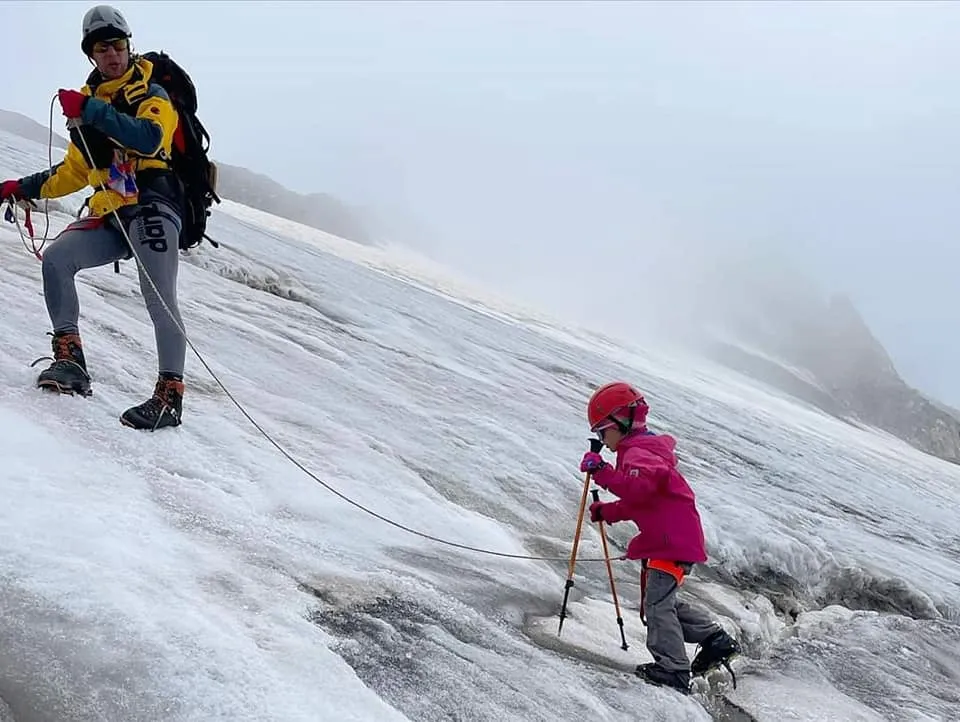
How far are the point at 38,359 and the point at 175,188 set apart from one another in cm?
132

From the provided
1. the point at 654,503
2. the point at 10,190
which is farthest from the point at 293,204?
the point at 654,503

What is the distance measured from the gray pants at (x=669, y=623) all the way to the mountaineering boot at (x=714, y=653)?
0.04m

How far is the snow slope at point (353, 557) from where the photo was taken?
9.18ft

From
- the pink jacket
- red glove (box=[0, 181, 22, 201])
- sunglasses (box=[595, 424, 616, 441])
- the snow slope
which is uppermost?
red glove (box=[0, 181, 22, 201])

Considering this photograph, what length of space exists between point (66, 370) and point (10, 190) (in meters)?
1.19

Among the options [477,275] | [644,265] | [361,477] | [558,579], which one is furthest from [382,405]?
[644,265]

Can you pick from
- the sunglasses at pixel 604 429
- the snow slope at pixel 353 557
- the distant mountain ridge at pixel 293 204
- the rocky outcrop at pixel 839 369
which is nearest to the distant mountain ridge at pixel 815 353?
the rocky outcrop at pixel 839 369

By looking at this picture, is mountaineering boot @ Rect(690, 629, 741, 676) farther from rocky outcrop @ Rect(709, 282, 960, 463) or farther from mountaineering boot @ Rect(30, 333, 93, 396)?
rocky outcrop @ Rect(709, 282, 960, 463)

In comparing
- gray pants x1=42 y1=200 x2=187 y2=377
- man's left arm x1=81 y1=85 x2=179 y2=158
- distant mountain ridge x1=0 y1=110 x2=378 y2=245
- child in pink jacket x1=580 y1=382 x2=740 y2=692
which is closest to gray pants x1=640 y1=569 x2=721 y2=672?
child in pink jacket x1=580 y1=382 x2=740 y2=692

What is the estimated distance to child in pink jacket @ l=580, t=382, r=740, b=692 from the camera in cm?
437

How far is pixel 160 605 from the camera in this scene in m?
2.94

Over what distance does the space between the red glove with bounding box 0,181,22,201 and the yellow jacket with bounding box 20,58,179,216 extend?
21 cm

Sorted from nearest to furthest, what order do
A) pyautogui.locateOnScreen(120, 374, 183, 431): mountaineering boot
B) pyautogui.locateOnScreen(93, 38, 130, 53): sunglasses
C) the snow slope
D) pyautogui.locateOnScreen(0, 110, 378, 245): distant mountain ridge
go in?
the snow slope
pyautogui.locateOnScreen(93, 38, 130, 53): sunglasses
pyautogui.locateOnScreen(120, 374, 183, 431): mountaineering boot
pyautogui.locateOnScreen(0, 110, 378, 245): distant mountain ridge

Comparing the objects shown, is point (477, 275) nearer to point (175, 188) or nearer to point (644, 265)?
point (644, 265)
